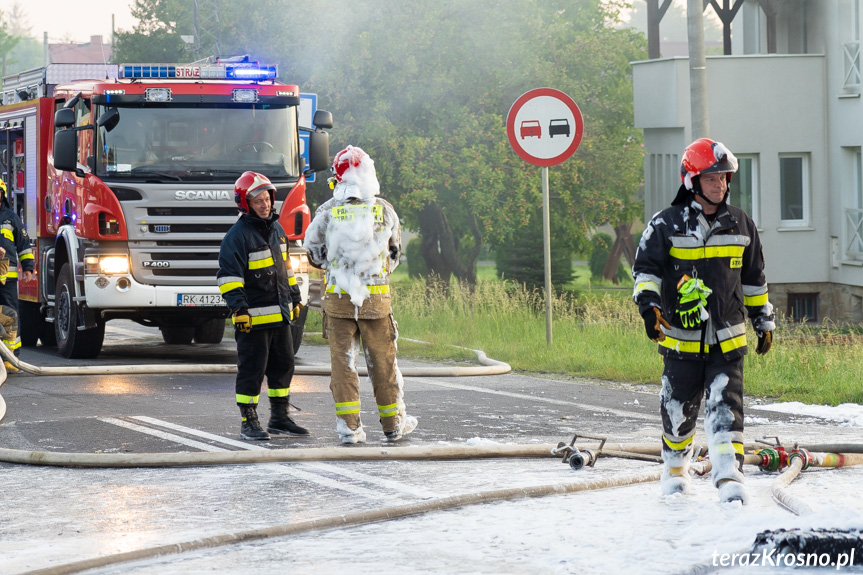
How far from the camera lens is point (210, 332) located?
16.1 metres

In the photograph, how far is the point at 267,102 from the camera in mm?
13344

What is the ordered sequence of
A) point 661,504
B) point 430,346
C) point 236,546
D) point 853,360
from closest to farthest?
point 236,546 < point 661,504 < point 853,360 < point 430,346

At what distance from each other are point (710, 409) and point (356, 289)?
2767 mm

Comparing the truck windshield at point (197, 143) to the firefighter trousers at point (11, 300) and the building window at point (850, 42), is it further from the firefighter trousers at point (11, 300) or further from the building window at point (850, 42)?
the building window at point (850, 42)

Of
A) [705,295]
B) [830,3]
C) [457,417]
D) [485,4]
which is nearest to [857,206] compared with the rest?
[830,3]

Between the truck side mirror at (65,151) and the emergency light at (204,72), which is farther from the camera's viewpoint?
the emergency light at (204,72)

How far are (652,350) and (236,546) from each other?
26.1 feet

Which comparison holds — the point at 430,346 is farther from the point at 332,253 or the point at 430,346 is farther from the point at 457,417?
the point at 332,253

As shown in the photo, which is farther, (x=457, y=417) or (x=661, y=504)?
(x=457, y=417)

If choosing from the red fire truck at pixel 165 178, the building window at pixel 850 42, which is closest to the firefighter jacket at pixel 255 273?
the red fire truck at pixel 165 178

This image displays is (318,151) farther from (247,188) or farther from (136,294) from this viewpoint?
(247,188)

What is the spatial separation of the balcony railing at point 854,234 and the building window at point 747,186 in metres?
1.53

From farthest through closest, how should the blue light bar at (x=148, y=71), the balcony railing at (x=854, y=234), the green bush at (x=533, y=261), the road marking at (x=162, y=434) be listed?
the green bush at (x=533, y=261) → the balcony railing at (x=854, y=234) → the blue light bar at (x=148, y=71) → the road marking at (x=162, y=434)

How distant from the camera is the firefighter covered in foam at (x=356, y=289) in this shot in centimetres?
834
